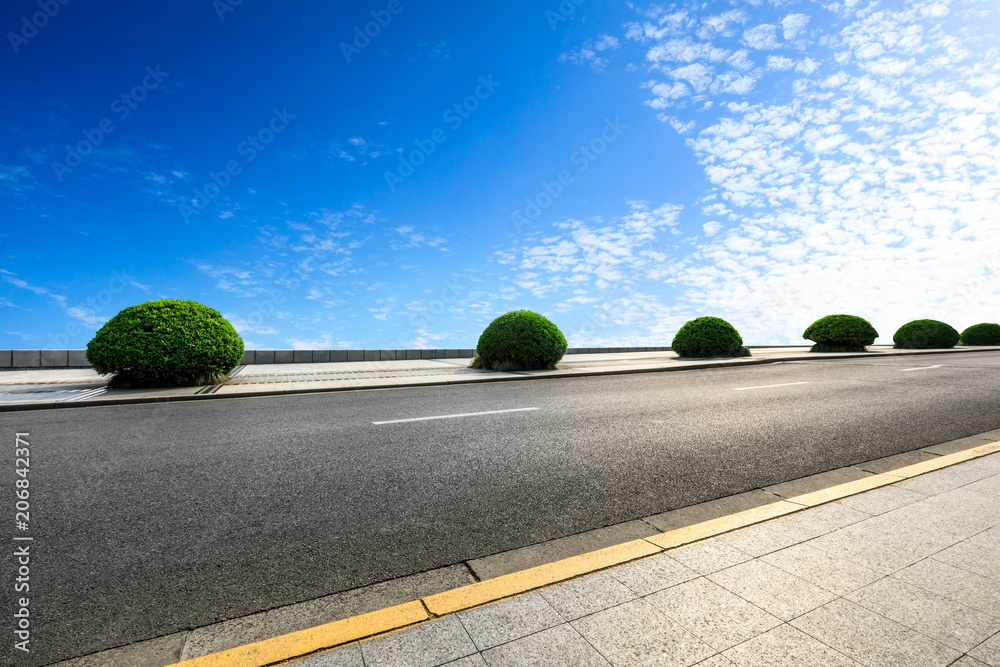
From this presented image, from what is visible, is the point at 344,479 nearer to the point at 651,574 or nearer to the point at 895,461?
the point at 651,574

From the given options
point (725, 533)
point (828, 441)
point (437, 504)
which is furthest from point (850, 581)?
point (828, 441)

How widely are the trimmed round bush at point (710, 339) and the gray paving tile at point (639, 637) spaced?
1879 cm

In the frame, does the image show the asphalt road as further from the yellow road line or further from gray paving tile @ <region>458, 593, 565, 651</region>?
gray paving tile @ <region>458, 593, 565, 651</region>

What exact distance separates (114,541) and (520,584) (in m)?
2.61

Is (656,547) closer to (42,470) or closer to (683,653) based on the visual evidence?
(683,653)

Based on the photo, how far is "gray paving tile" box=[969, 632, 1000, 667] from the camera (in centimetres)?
192

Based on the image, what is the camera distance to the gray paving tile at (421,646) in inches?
73.5

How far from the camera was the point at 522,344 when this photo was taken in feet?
46.2

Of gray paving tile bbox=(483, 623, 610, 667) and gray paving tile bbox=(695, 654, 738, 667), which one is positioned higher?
gray paving tile bbox=(483, 623, 610, 667)

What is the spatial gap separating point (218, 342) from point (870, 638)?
12.2m

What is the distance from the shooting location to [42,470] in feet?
14.8

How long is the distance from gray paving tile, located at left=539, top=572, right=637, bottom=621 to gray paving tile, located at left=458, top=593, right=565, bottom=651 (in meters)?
0.05

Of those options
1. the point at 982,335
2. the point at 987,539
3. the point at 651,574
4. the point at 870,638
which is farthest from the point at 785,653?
the point at 982,335

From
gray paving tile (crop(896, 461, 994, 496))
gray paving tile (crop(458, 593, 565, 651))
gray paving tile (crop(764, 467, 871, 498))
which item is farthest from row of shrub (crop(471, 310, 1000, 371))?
gray paving tile (crop(458, 593, 565, 651))
